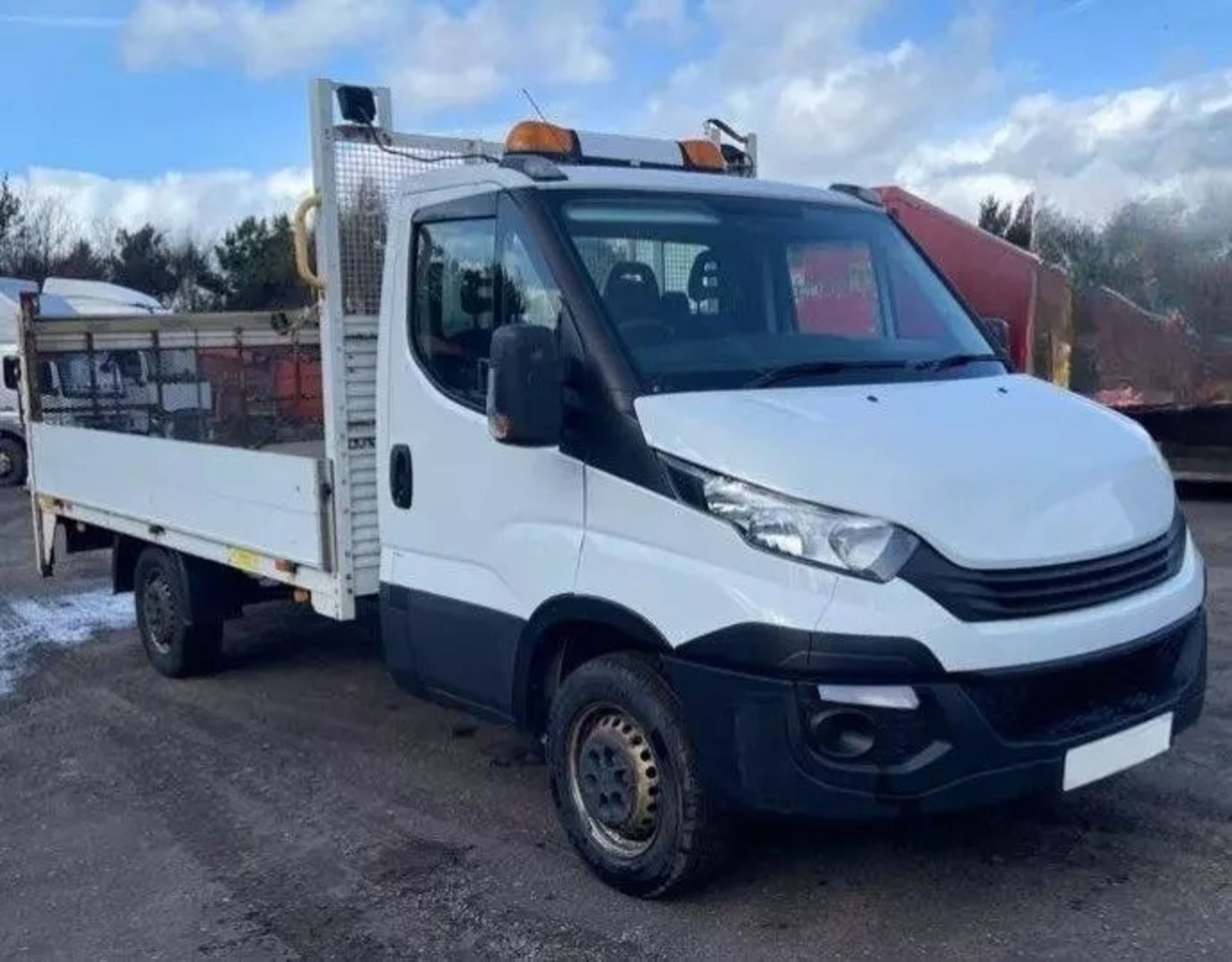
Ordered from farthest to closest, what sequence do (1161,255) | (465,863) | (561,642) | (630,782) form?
(1161,255)
(465,863)
(561,642)
(630,782)

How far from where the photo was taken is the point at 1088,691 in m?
4.17

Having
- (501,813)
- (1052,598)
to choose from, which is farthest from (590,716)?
(1052,598)

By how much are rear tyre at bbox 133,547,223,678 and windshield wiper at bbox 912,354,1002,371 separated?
4335 mm

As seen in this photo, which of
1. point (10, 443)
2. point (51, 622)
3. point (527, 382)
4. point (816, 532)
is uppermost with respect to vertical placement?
point (527, 382)

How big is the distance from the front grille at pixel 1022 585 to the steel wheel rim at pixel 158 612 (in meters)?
5.01

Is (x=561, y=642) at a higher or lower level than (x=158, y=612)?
higher

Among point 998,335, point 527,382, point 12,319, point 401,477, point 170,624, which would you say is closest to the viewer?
point 527,382

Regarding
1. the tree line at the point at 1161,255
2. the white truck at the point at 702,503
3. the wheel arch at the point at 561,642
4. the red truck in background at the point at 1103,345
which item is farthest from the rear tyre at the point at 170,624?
the tree line at the point at 1161,255

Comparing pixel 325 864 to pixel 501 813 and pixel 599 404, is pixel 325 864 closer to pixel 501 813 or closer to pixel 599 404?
pixel 501 813

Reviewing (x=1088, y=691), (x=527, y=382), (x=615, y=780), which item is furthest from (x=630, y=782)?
(x=1088, y=691)

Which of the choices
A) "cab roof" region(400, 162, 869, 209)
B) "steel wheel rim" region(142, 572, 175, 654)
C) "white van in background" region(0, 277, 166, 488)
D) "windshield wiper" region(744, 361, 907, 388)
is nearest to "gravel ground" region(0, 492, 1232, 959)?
"steel wheel rim" region(142, 572, 175, 654)

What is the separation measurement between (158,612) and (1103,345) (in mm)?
9601

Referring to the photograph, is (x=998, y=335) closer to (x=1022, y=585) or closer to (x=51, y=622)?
(x=1022, y=585)

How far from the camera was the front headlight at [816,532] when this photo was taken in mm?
3900
